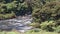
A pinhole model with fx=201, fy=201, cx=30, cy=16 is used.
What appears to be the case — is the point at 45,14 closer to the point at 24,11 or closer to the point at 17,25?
the point at 17,25

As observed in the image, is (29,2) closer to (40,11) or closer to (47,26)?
(40,11)

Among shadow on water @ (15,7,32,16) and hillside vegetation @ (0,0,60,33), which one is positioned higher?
shadow on water @ (15,7,32,16)

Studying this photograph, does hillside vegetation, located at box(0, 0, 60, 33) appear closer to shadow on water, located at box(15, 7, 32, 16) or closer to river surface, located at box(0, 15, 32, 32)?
shadow on water, located at box(15, 7, 32, 16)


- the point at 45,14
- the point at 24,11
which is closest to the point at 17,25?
the point at 45,14

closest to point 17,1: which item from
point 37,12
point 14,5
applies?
point 14,5

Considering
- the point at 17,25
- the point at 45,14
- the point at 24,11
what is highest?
the point at 24,11

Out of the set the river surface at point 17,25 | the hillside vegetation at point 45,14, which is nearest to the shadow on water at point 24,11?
the hillside vegetation at point 45,14

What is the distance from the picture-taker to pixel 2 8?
3753cm

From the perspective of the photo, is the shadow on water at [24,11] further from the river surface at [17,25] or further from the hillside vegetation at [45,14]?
the river surface at [17,25]

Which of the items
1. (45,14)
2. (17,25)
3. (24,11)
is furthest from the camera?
(24,11)

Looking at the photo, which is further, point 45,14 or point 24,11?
point 24,11

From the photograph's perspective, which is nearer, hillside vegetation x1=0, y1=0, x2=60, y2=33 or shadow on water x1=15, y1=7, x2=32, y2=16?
hillside vegetation x1=0, y1=0, x2=60, y2=33

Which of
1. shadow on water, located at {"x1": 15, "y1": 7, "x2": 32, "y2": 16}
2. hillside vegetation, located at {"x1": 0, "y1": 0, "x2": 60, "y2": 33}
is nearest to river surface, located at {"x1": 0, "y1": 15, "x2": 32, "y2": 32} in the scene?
hillside vegetation, located at {"x1": 0, "y1": 0, "x2": 60, "y2": 33}

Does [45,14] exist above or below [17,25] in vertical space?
above
